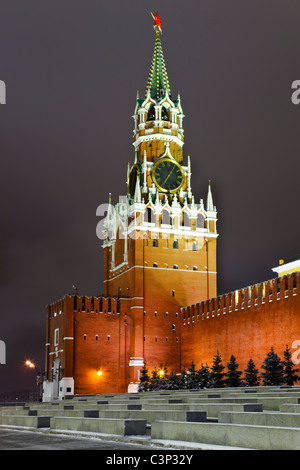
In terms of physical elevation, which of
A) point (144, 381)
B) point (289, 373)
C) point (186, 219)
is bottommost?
point (144, 381)

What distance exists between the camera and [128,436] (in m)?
11.4

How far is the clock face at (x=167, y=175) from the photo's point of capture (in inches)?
2077

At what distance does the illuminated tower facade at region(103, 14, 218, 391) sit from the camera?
47.4m

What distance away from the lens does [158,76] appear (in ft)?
190

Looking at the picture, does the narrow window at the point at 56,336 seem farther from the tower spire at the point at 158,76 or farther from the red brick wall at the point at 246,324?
the tower spire at the point at 158,76

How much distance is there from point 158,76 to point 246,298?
26557 millimetres

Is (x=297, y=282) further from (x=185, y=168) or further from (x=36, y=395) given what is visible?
(x=36, y=395)

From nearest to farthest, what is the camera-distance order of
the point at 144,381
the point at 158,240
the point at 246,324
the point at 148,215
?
the point at 246,324 → the point at 144,381 → the point at 158,240 → the point at 148,215

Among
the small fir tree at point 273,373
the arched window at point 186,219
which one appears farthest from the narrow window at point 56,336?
the small fir tree at point 273,373

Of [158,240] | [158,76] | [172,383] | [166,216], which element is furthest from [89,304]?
[158,76]

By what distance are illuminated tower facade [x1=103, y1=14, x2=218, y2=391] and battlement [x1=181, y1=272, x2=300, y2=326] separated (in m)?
2.48

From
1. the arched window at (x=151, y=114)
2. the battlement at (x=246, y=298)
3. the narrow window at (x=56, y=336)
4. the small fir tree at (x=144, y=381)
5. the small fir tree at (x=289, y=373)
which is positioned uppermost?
the arched window at (x=151, y=114)

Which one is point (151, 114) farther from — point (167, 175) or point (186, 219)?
point (186, 219)

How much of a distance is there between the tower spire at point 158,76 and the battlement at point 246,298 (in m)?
20.1
